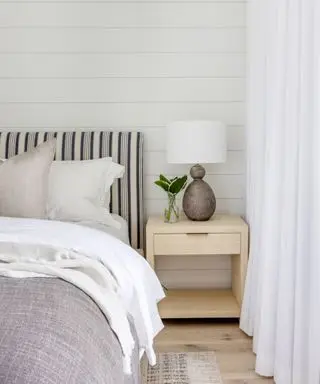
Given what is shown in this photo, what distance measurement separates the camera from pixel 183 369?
2656mm

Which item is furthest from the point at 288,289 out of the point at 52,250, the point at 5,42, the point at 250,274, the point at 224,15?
the point at 5,42

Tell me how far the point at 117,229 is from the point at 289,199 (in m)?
1.09

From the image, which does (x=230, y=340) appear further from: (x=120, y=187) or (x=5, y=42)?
(x=5, y=42)

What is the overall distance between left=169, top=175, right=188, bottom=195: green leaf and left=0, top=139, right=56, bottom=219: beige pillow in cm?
75

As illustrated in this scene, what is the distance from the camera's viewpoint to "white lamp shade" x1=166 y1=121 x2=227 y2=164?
3.15 m

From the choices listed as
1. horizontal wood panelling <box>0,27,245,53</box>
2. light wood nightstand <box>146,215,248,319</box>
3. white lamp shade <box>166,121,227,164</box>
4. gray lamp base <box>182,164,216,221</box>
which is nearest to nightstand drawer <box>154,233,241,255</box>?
light wood nightstand <box>146,215,248,319</box>

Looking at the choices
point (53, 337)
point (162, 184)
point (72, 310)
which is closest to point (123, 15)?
point (162, 184)

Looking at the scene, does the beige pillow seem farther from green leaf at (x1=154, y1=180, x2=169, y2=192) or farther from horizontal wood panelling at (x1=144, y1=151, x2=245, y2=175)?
horizontal wood panelling at (x1=144, y1=151, x2=245, y2=175)

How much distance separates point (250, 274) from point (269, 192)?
632mm

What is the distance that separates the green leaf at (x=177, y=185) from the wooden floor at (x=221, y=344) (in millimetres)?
733

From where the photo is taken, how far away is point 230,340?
302cm

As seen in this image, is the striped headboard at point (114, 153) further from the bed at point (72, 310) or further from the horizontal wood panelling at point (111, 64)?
the bed at point (72, 310)

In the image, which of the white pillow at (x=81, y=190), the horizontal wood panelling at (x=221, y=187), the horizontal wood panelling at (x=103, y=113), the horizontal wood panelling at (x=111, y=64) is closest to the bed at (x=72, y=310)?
the white pillow at (x=81, y=190)

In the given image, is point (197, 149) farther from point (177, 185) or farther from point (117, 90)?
point (117, 90)
